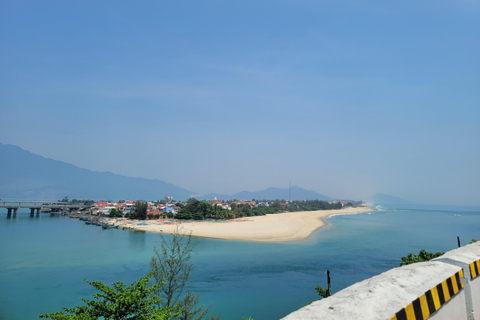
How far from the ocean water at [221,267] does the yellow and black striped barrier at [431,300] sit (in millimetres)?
17963

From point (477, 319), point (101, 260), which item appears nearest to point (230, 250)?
point (101, 260)

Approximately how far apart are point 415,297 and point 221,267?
30.6 metres

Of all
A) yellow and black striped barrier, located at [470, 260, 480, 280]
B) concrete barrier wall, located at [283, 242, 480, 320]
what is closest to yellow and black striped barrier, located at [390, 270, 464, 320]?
concrete barrier wall, located at [283, 242, 480, 320]

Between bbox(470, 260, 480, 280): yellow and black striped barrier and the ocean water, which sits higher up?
→ bbox(470, 260, 480, 280): yellow and black striped barrier

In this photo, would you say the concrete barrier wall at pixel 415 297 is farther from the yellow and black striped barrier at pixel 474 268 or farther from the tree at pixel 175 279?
the tree at pixel 175 279

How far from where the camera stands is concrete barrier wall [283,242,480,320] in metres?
2.06

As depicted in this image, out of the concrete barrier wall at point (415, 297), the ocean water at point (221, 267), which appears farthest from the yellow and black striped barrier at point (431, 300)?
the ocean water at point (221, 267)

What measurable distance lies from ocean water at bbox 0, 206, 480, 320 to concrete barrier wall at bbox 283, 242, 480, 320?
17.7 m

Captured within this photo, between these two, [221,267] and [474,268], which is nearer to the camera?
[474,268]

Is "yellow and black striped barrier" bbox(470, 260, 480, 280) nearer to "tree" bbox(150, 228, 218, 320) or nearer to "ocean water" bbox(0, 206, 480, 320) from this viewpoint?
"tree" bbox(150, 228, 218, 320)

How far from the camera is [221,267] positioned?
30.5 m

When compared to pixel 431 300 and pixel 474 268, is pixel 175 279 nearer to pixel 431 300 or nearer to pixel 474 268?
pixel 474 268

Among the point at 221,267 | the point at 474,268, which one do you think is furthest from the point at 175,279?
the point at 221,267

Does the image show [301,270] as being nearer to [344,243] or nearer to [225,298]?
[225,298]
